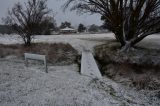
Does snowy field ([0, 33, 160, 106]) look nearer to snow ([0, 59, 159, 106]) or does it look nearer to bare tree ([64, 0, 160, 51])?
snow ([0, 59, 159, 106])

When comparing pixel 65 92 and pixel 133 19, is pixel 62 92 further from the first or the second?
pixel 133 19

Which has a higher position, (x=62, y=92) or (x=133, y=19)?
(x=133, y=19)

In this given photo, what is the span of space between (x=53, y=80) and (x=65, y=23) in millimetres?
77852

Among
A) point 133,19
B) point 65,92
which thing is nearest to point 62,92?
point 65,92

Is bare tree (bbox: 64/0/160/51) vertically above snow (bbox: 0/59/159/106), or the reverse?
bare tree (bbox: 64/0/160/51)

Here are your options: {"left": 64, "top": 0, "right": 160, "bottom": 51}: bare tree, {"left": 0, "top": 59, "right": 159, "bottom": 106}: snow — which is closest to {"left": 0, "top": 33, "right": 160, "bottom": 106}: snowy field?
{"left": 0, "top": 59, "right": 159, "bottom": 106}: snow

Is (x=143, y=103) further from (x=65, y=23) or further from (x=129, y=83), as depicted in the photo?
(x=65, y=23)

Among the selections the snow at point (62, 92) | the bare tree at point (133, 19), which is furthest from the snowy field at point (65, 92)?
the bare tree at point (133, 19)

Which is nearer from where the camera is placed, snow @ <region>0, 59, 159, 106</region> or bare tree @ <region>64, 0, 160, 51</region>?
snow @ <region>0, 59, 159, 106</region>

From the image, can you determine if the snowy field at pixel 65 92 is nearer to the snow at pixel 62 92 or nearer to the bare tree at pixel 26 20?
the snow at pixel 62 92

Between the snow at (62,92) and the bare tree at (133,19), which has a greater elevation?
the bare tree at (133,19)

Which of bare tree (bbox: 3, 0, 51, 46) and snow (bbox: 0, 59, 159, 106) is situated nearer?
snow (bbox: 0, 59, 159, 106)

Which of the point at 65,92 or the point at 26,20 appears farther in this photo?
the point at 26,20

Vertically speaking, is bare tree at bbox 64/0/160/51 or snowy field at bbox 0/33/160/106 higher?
bare tree at bbox 64/0/160/51
